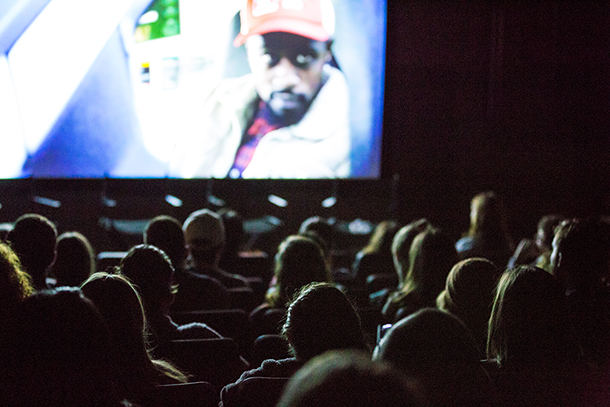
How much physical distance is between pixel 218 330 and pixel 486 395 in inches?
58.1

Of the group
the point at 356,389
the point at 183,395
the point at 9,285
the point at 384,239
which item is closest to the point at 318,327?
the point at 183,395

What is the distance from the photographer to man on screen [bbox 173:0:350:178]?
246 inches

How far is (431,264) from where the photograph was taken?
2.74 m

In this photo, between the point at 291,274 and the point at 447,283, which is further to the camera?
the point at 291,274

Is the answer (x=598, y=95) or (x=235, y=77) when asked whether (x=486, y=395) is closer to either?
(x=235, y=77)

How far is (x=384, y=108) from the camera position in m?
6.93

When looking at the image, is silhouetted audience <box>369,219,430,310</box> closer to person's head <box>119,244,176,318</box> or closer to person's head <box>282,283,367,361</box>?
person's head <box>119,244,176,318</box>

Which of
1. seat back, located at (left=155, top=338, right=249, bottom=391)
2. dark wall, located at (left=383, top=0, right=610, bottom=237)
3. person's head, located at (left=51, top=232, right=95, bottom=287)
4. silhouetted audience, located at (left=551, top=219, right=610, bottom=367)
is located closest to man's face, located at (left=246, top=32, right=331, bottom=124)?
dark wall, located at (left=383, top=0, right=610, bottom=237)

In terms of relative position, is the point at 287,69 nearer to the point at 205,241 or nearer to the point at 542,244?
the point at 205,241

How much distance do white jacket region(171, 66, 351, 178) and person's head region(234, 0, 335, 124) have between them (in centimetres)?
14

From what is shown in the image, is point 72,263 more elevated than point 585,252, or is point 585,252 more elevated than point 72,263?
point 585,252

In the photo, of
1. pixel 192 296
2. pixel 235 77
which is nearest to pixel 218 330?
pixel 192 296

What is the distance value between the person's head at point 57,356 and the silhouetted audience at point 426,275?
1.78 m

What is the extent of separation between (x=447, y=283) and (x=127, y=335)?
4.17ft
